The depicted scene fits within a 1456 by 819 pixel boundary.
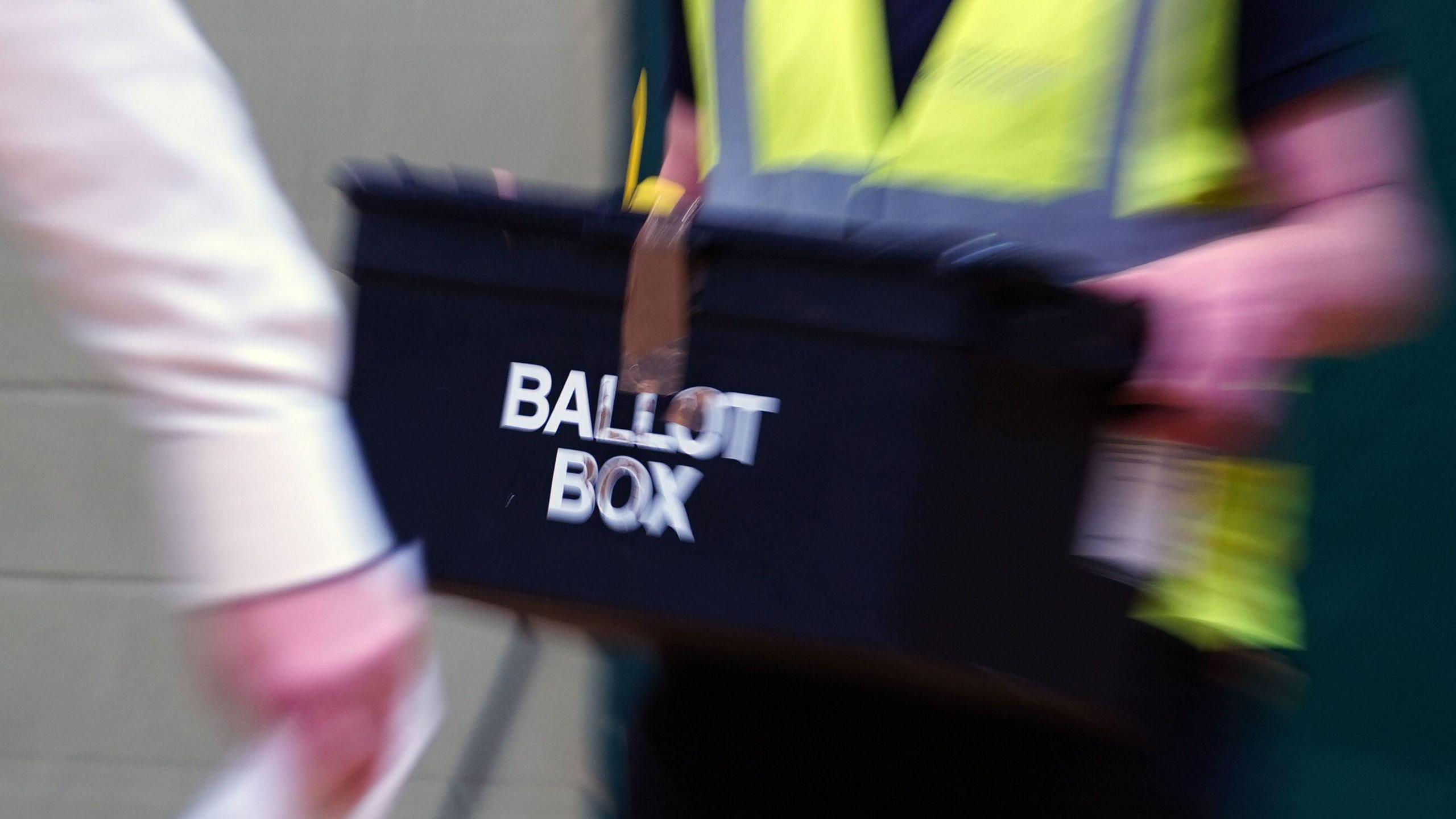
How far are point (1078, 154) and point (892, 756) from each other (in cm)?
45

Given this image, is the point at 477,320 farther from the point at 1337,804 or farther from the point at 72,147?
the point at 1337,804

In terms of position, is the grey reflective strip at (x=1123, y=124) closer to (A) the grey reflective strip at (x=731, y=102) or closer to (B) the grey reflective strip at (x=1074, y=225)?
(B) the grey reflective strip at (x=1074, y=225)

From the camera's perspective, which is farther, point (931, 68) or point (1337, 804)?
point (1337, 804)

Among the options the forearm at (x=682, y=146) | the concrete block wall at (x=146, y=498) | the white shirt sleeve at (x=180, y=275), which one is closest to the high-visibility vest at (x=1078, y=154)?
the forearm at (x=682, y=146)

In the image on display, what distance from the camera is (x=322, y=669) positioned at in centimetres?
62

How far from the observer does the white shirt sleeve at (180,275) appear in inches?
24.5

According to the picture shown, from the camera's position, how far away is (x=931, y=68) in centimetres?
101

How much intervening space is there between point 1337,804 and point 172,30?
231 cm

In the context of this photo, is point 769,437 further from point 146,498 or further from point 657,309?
point 146,498

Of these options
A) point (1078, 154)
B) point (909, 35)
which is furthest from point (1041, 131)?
point (909, 35)

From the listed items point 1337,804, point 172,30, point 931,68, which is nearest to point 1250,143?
point 931,68

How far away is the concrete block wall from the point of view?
2.59 meters

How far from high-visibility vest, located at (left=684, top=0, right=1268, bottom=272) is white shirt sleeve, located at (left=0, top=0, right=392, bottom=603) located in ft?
1.47

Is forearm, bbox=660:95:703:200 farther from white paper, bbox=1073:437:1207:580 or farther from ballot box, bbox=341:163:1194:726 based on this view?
white paper, bbox=1073:437:1207:580
